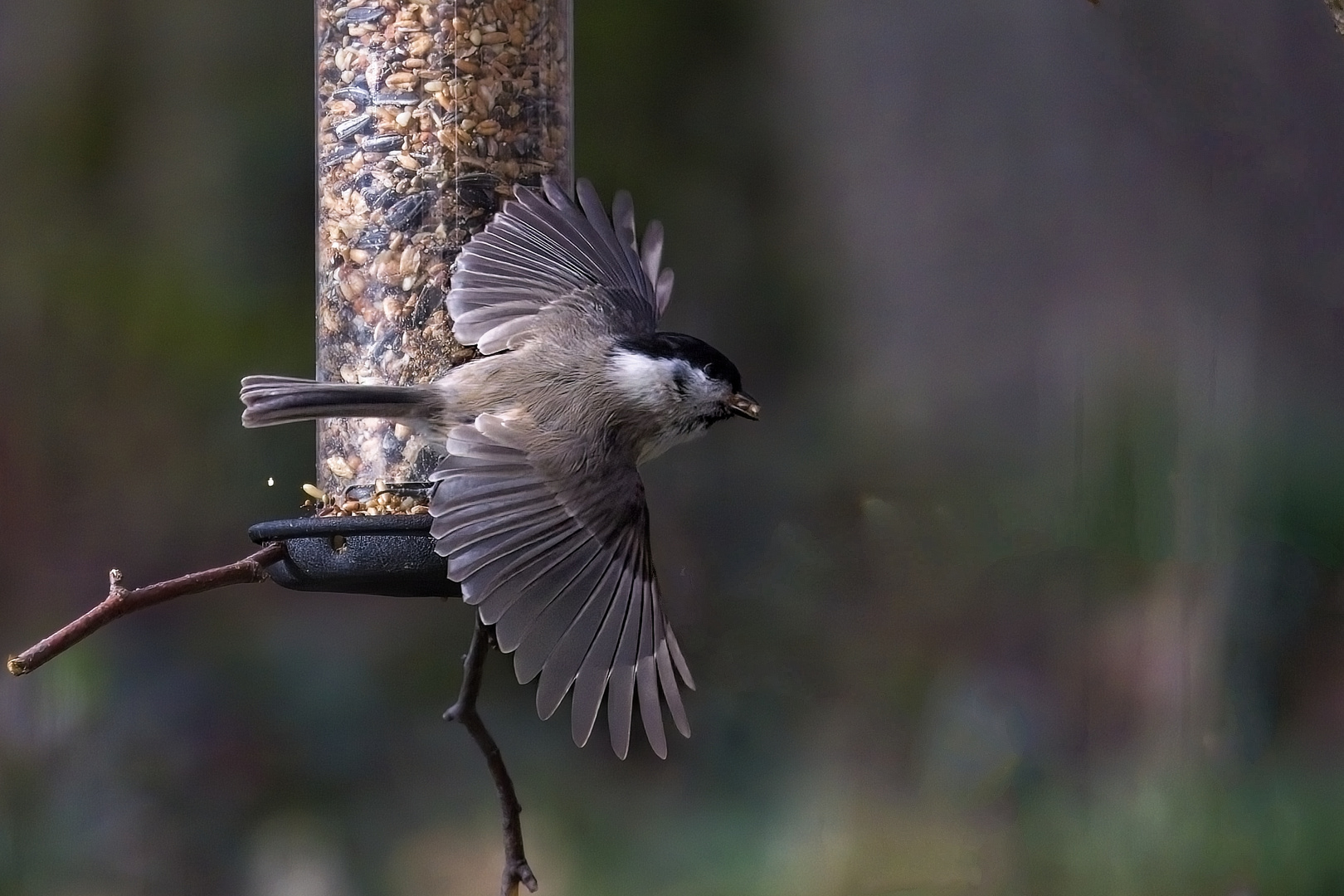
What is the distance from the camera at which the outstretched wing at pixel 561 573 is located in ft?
6.26

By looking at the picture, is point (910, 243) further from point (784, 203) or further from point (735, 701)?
point (735, 701)

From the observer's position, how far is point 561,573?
6.59 ft

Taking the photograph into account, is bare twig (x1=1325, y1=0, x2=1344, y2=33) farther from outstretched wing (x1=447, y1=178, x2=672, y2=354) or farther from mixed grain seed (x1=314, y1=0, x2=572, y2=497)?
mixed grain seed (x1=314, y1=0, x2=572, y2=497)

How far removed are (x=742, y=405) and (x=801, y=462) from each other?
72.3 inches

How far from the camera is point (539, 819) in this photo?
3857mm

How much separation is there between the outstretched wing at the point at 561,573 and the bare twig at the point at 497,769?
0.14m

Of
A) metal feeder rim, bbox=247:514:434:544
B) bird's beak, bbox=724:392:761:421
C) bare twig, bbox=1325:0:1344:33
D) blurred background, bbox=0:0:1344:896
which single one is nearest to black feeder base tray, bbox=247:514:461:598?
metal feeder rim, bbox=247:514:434:544

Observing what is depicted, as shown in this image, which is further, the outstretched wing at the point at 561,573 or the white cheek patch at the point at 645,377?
the white cheek patch at the point at 645,377

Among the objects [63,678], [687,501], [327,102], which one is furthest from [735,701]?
[327,102]

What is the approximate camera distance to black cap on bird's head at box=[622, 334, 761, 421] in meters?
2.12

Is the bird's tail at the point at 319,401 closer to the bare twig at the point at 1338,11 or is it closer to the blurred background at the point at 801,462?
the bare twig at the point at 1338,11

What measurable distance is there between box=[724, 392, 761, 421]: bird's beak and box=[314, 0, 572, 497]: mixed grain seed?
1.54ft

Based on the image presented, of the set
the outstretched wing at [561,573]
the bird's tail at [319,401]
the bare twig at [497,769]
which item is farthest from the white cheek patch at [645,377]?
the bare twig at [497,769]

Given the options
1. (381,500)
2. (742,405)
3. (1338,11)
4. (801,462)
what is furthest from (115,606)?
(801,462)
